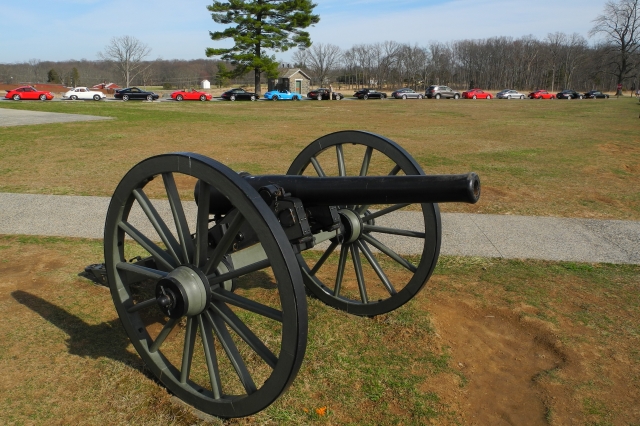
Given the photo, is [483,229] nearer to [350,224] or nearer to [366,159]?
[366,159]

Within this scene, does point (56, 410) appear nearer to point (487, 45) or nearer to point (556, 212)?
point (556, 212)

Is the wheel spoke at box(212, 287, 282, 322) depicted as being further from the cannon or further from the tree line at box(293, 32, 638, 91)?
the tree line at box(293, 32, 638, 91)

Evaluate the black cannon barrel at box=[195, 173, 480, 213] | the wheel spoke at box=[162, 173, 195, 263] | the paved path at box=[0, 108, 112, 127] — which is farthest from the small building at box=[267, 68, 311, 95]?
the wheel spoke at box=[162, 173, 195, 263]

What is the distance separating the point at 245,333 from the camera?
283cm

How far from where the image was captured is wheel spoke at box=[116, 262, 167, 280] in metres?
3.14

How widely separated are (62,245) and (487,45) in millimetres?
118434

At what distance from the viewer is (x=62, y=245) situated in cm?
608

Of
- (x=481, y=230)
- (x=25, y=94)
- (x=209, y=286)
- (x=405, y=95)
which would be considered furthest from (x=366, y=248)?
(x=405, y=95)

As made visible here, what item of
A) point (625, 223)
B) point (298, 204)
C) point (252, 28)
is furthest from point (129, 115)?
point (252, 28)

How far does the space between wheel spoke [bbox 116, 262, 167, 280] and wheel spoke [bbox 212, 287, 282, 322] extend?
15.1 inches

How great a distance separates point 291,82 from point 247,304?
62.1 m

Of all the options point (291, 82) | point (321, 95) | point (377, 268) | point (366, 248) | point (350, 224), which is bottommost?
point (377, 268)

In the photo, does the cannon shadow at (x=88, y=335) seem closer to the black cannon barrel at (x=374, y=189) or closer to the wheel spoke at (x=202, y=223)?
the wheel spoke at (x=202, y=223)

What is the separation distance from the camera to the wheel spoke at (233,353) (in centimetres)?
279
